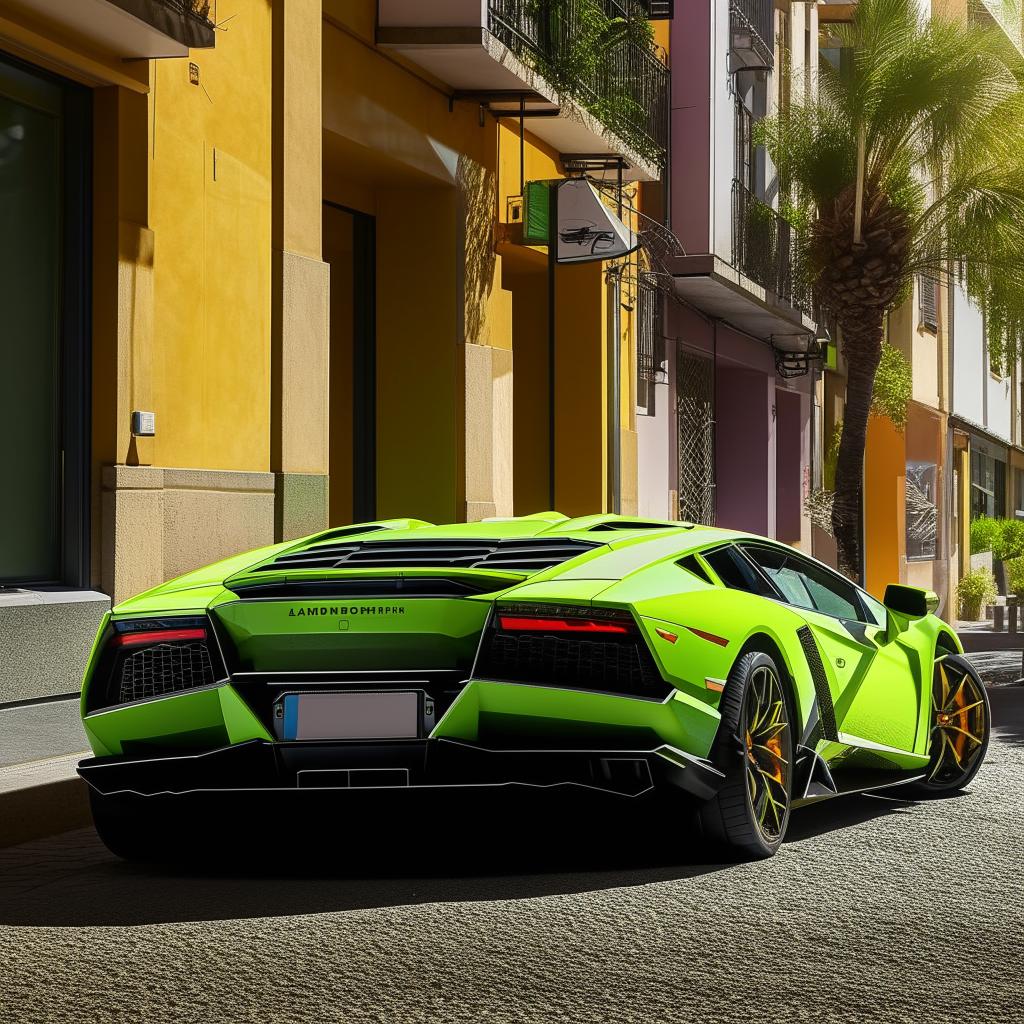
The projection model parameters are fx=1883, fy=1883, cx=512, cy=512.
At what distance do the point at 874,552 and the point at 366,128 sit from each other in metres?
24.3

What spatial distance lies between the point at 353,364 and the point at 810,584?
9.29 meters

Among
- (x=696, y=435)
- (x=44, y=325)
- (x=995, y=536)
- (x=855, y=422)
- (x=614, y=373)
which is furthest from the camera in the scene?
(x=995, y=536)

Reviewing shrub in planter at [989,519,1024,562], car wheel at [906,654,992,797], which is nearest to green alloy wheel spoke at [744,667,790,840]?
car wheel at [906,654,992,797]

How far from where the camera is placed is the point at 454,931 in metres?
5.11

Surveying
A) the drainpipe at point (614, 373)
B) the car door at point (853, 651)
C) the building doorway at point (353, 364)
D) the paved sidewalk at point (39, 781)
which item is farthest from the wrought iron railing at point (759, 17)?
the car door at point (853, 651)

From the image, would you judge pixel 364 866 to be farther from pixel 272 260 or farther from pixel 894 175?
pixel 894 175

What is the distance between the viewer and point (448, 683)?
5.73 m

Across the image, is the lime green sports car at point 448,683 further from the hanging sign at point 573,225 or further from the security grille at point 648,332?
the security grille at point 648,332

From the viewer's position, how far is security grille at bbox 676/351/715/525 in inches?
956

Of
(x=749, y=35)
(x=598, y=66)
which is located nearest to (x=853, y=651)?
(x=598, y=66)

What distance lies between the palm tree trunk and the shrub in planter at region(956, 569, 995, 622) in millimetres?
15041

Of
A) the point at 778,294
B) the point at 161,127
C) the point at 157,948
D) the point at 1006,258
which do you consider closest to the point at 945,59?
the point at 1006,258

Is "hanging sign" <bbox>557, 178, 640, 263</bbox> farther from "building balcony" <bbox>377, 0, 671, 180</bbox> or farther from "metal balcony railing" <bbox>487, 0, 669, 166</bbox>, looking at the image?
"metal balcony railing" <bbox>487, 0, 669, 166</bbox>

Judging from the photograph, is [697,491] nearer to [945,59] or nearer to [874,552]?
[945,59]
